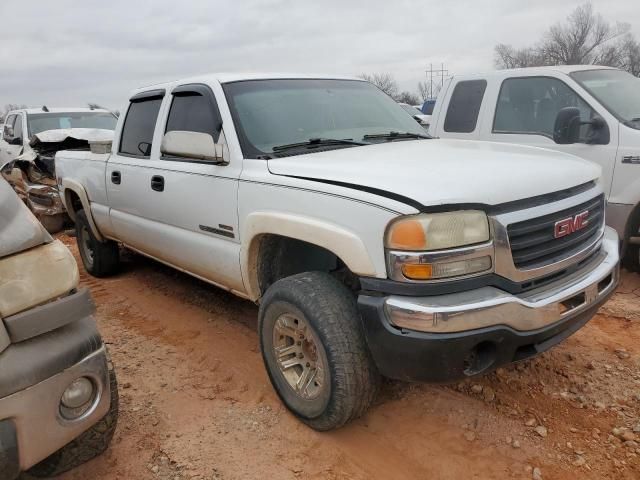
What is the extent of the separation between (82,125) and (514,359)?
9.52 m

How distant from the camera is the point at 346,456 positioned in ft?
8.62

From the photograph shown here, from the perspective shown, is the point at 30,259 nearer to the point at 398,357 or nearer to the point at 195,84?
the point at 398,357

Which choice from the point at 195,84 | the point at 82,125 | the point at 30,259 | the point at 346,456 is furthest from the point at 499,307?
the point at 82,125

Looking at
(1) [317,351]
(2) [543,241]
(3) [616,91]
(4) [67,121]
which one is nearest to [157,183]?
(1) [317,351]

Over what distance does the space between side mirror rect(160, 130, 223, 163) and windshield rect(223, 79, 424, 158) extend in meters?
0.18

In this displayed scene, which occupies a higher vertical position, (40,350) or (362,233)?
(362,233)

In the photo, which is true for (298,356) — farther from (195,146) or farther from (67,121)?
(67,121)

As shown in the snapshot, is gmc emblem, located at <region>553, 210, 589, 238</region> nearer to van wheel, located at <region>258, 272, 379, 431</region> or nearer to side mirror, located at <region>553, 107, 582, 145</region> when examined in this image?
van wheel, located at <region>258, 272, 379, 431</region>

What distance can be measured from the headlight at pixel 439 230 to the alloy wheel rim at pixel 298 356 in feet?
2.35

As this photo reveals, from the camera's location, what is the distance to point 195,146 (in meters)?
3.12

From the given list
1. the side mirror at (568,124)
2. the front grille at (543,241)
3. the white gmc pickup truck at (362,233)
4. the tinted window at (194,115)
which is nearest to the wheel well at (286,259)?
the white gmc pickup truck at (362,233)

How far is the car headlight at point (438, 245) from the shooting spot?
86.1 inches

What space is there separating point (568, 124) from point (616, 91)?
93 cm

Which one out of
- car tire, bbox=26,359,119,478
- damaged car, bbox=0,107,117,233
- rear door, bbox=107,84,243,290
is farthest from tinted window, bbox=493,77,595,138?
damaged car, bbox=0,107,117,233
